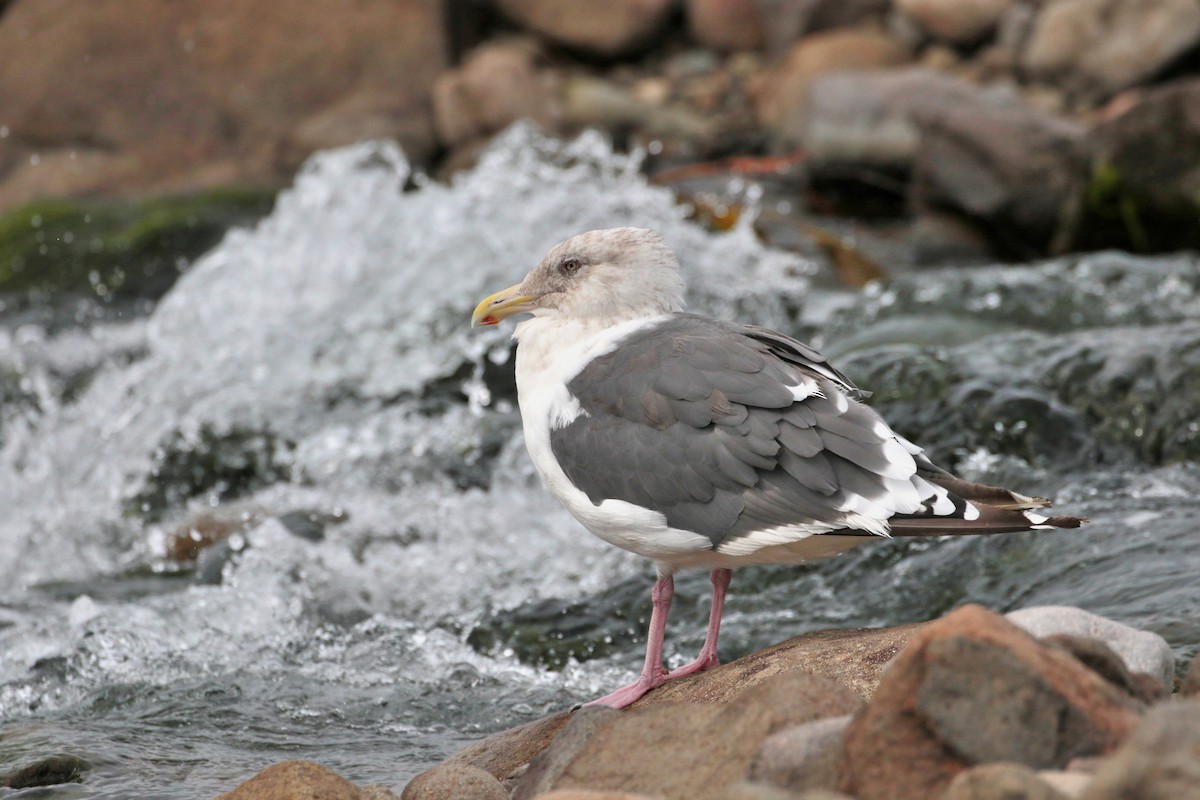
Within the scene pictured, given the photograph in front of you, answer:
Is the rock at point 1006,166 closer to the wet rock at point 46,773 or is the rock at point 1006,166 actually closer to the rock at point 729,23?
the rock at point 729,23

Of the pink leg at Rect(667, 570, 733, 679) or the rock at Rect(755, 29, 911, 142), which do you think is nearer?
the pink leg at Rect(667, 570, 733, 679)

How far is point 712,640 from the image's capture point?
3879mm

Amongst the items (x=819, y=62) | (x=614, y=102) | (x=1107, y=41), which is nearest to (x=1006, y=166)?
(x=1107, y=41)

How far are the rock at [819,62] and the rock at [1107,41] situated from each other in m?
1.29

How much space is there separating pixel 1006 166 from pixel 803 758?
26.5ft

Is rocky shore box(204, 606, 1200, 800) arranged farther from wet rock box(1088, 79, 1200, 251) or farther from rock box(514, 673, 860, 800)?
wet rock box(1088, 79, 1200, 251)

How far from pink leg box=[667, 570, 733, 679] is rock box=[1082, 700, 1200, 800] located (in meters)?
1.86

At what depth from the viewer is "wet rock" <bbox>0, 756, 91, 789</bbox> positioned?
12.2 feet

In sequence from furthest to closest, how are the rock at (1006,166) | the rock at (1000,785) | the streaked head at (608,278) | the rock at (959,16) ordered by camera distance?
the rock at (959,16) < the rock at (1006,166) < the streaked head at (608,278) < the rock at (1000,785)

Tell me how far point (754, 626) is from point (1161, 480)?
6.02ft

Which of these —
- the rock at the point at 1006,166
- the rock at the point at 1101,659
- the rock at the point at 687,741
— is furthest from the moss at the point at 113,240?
the rock at the point at 1101,659

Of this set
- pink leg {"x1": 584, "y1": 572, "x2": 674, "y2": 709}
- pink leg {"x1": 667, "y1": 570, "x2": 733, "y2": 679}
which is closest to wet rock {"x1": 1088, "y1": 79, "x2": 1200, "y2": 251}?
pink leg {"x1": 667, "y1": 570, "x2": 733, "y2": 679}

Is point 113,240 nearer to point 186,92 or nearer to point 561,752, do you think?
point 186,92

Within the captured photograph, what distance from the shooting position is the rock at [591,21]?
45.3ft
